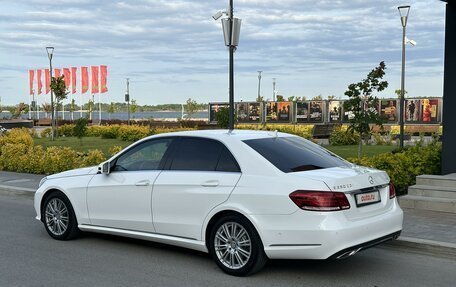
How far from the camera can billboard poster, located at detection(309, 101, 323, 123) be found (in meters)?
40.5

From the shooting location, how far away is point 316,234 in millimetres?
5301

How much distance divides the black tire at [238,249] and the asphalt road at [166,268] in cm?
12

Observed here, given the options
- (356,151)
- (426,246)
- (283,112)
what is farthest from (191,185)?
(283,112)

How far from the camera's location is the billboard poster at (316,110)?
1593 inches

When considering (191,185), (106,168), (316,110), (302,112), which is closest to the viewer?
(191,185)

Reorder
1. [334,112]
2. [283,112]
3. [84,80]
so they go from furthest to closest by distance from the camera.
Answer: [84,80], [283,112], [334,112]

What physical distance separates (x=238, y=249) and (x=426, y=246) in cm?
265

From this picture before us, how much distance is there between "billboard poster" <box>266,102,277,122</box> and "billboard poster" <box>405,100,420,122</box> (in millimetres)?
10139

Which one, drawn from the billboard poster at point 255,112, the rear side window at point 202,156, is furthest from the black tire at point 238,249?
the billboard poster at point 255,112

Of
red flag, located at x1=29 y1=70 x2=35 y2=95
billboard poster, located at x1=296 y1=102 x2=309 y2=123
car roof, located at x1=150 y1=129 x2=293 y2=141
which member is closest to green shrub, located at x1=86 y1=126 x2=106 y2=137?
billboard poster, located at x1=296 y1=102 x2=309 y2=123

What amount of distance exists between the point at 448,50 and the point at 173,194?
701 centimetres

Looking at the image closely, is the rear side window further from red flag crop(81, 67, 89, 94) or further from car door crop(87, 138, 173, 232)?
red flag crop(81, 67, 89, 94)

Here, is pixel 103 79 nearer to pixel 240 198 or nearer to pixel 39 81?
pixel 39 81

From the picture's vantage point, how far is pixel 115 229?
700 centimetres
